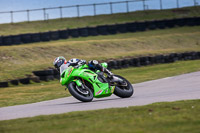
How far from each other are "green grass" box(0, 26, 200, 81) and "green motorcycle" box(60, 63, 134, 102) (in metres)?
8.87

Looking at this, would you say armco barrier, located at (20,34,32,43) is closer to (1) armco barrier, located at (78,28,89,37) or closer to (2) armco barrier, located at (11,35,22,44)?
(2) armco barrier, located at (11,35,22,44)

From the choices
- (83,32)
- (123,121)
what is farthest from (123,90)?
(83,32)

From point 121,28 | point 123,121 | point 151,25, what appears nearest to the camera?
point 123,121

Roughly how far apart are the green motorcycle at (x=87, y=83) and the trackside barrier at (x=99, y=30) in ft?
71.2

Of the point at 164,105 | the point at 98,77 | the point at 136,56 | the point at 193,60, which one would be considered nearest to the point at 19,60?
the point at 136,56

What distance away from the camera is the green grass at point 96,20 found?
40344 mm

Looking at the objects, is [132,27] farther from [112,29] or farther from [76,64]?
[76,64]

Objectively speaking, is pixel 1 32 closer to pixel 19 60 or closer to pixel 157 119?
pixel 19 60

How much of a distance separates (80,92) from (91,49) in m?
18.9

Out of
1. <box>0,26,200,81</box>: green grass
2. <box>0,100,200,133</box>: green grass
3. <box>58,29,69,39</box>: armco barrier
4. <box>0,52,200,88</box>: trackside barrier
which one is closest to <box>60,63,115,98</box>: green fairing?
<box>0,100,200,133</box>: green grass

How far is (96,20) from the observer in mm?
43875

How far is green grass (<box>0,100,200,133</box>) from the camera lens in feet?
20.7

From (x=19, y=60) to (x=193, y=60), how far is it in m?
10.6

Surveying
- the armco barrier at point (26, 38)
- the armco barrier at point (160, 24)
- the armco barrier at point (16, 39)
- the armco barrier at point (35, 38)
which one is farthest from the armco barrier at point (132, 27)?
the armco barrier at point (16, 39)
